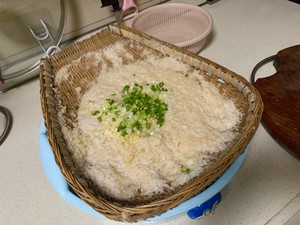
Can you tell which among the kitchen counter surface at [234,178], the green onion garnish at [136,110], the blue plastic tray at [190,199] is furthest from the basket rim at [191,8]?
the blue plastic tray at [190,199]

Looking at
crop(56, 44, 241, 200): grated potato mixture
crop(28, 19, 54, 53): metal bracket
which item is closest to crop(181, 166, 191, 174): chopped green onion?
crop(56, 44, 241, 200): grated potato mixture

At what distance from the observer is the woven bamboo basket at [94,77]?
0.44 metres

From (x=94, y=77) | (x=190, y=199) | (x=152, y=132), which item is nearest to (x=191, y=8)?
(x=94, y=77)

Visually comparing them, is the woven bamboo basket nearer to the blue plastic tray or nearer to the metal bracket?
the blue plastic tray

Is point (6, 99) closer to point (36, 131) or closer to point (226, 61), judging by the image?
point (36, 131)

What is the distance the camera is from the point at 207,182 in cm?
47

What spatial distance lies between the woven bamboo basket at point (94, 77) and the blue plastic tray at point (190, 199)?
1.5 inches

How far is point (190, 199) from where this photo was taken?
518 millimetres

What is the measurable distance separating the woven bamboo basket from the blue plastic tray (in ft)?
0.12

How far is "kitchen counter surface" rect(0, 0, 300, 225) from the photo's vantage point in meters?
0.61

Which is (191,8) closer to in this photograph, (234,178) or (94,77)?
(94,77)

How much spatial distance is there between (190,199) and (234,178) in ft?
0.64

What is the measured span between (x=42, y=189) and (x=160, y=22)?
0.74 metres

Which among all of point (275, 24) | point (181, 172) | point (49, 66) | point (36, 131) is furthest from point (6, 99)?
point (275, 24)
